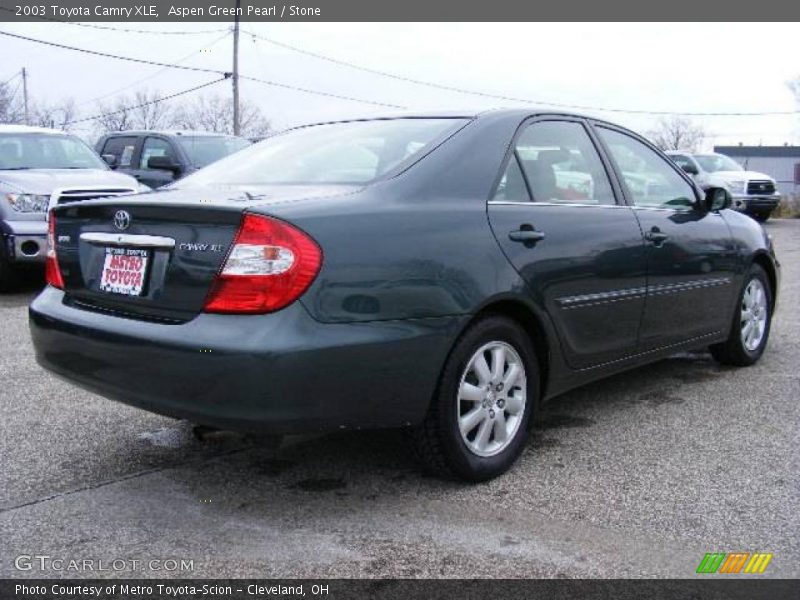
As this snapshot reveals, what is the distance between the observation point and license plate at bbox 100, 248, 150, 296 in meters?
3.08

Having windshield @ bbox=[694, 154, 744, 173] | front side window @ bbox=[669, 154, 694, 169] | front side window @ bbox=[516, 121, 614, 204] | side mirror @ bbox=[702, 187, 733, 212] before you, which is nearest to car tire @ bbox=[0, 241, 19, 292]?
front side window @ bbox=[516, 121, 614, 204]

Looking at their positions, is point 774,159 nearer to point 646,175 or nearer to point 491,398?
point 646,175

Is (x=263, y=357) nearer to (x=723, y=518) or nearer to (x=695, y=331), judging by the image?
(x=723, y=518)

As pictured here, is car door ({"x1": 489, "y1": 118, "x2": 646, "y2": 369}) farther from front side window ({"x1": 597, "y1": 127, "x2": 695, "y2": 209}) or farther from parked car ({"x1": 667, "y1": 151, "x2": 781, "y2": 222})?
parked car ({"x1": 667, "y1": 151, "x2": 781, "y2": 222})

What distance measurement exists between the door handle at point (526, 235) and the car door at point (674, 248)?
95 cm

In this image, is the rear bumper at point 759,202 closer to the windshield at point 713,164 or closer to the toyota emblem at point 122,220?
the windshield at point 713,164

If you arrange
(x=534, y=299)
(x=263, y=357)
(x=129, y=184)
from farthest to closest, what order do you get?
(x=129, y=184), (x=534, y=299), (x=263, y=357)

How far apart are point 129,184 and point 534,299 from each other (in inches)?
260

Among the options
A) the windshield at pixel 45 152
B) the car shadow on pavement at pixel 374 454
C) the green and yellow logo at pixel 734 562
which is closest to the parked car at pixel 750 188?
the windshield at pixel 45 152

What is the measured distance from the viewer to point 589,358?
3977mm

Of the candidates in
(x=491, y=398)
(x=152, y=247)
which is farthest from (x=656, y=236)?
(x=152, y=247)

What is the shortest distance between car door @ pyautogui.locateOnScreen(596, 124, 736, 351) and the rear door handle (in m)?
0.95

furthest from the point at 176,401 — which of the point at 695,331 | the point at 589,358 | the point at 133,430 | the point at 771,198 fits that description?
the point at 771,198

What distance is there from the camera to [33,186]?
328 inches
